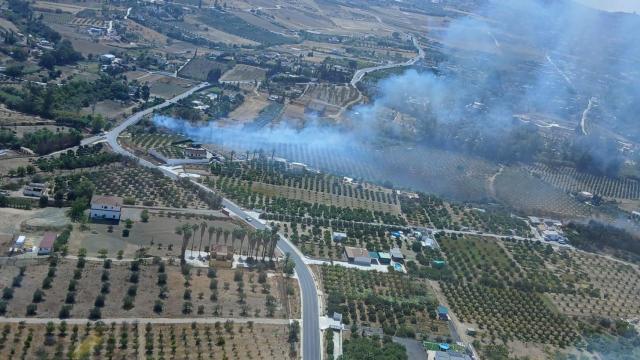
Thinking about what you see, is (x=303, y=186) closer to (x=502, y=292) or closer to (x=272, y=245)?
(x=272, y=245)

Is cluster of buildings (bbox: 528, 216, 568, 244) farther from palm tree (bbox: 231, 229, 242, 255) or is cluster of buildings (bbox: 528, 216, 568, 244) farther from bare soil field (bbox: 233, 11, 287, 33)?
bare soil field (bbox: 233, 11, 287, 33)

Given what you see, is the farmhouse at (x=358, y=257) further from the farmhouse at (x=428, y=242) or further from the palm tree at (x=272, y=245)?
the farmhouse at (x=428, y=242)

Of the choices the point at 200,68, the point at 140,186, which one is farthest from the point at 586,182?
the point at 200,68

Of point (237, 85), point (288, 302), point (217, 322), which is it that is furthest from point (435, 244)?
point (237, 85)

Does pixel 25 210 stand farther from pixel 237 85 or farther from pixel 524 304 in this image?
pixel 237 85

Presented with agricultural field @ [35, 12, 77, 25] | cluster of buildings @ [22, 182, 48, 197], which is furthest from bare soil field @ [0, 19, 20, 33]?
cluster of buildings @ [22, 182, 48, 197]

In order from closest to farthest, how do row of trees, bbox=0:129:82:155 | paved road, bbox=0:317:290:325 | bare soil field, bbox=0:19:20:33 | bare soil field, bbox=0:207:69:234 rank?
paved road, bbox=0:317:290:325, bare soil field, bbox=0:207:69:234, row of trees, bbox=0:129:82:155, bare soil field, bbox=0:19:20:33
